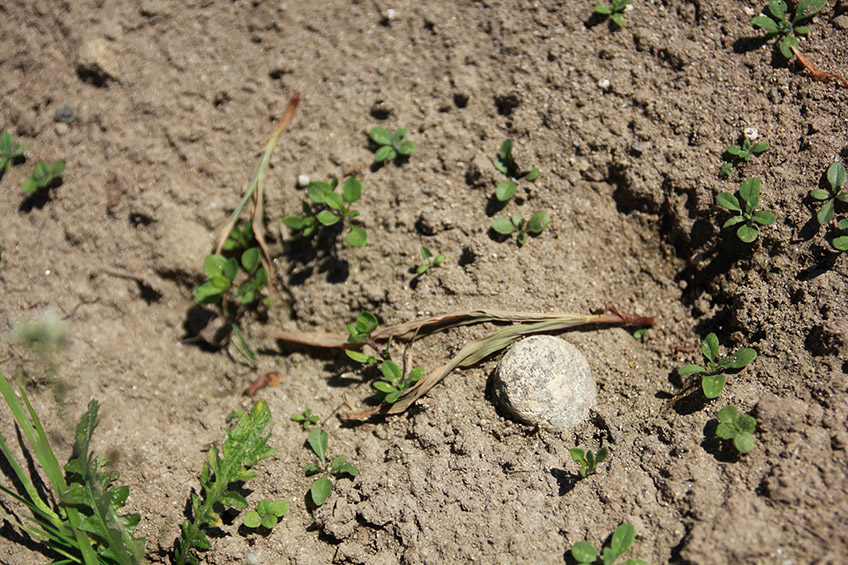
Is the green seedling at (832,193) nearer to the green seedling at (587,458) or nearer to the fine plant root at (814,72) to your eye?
the fine plant root at (814,72)

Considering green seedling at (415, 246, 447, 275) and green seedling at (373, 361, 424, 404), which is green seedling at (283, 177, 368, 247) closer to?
green seedling at (415, 246, 447, 275)

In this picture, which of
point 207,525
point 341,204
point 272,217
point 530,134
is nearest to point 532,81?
point 530,134

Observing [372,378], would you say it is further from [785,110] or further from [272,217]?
[785,110]

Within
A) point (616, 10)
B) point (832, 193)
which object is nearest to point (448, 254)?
point (616, 10)

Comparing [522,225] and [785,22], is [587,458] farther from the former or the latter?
[785,22]

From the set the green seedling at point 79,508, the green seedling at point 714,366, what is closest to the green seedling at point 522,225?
the green seedling at point 714,366

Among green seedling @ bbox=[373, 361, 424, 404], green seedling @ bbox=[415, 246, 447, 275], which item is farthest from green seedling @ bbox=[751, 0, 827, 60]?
green seedling @ bbox=[373, 361, 424, 404]
